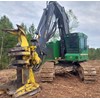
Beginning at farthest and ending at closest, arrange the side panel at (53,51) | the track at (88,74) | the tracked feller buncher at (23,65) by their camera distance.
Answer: the side panel at (53,51), the track at (88,74), the tracked feller buncher at (23,65)

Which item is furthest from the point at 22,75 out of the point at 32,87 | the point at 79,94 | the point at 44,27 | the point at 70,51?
the point at 70,51

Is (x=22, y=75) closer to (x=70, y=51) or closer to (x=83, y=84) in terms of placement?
(x=83, y=84)

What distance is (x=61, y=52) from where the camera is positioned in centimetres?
1239

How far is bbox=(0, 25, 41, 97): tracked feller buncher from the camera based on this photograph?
8492 millimetres

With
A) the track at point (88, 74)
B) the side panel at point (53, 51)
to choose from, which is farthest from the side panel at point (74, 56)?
the side panel at point (53, 51)

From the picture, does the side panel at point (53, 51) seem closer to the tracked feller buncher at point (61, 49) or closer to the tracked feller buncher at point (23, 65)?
the tracked feller buncher at point (61, 49)

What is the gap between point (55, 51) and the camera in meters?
12.3

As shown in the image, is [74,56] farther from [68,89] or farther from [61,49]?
[68,89]

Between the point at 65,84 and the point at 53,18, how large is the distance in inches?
117

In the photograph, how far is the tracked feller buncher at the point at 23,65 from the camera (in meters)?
8.49

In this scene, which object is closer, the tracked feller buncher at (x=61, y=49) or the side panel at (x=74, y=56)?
the tracked feller buncher at (x=61, y=49)

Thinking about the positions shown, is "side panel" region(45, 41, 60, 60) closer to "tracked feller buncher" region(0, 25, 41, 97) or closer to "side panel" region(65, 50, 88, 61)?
"side panel" region(65, 50, 88, 61)

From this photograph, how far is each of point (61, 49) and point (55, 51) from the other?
30cm

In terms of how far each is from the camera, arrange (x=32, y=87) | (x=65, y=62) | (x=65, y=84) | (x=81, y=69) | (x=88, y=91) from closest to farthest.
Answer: (x=32, y=87) < (x=88, y=91) < (x=65, y=84) < (x=81, y=69) < (x=65, y=62)
